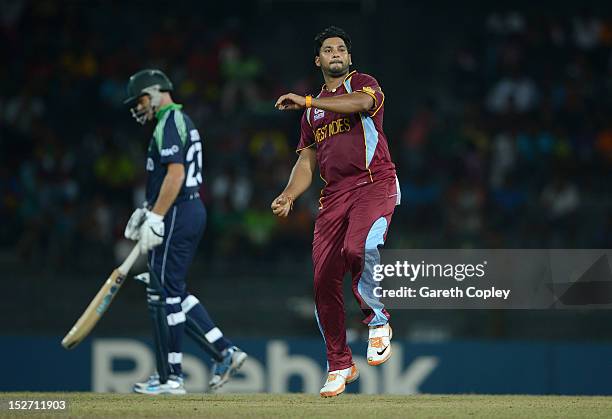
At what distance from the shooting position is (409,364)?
39.0 feet

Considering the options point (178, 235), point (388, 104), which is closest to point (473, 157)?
point (388, 104)

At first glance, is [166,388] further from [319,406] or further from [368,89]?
[368,89]

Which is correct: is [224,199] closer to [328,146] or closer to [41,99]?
[41,99]

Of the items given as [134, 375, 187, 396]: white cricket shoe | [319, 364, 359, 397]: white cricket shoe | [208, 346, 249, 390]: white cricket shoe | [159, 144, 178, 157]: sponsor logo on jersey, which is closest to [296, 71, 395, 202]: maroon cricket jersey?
[319, 364, 359, 397]: white cricket shoe

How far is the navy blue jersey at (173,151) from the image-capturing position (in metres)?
8.39

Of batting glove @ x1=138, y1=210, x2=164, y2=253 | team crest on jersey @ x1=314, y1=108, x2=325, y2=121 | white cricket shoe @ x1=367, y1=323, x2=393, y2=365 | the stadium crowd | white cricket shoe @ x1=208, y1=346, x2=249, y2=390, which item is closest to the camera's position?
white cricket shoe @ x1=367, y1=323, x2=393, y2=365

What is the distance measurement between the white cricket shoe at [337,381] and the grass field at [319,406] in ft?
0.28

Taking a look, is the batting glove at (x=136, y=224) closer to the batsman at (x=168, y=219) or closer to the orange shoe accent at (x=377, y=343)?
the batsman at (x=168, y=219)

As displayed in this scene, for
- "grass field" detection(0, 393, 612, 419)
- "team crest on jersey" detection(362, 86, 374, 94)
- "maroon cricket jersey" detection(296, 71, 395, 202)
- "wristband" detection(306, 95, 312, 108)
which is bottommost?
"grass field" detection(0, 393, 612, 419)

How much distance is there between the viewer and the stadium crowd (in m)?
14.2

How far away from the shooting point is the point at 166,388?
27.9ft

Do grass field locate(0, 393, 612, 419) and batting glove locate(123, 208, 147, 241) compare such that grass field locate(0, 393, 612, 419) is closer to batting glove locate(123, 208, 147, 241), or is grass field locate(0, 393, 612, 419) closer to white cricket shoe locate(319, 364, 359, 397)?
white cricket shoe locate(319, 364, 359, 397)

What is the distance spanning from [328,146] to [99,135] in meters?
9.22

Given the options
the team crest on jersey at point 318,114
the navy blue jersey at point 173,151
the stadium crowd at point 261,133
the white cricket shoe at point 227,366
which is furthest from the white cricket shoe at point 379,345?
the stadium crowd at point 261,133
